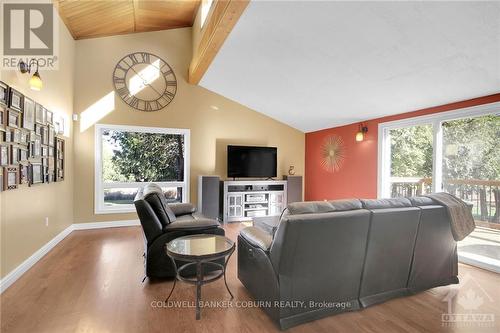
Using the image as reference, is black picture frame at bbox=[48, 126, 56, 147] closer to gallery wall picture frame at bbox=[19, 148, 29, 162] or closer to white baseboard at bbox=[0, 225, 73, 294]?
gallery wall picture frame at bbox=[19, 148, 29, 162]

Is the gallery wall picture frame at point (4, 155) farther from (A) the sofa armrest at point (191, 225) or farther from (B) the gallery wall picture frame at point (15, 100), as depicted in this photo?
(A) the sofa armrest at point (191, 225)

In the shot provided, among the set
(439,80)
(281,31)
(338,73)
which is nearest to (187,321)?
(281,31)

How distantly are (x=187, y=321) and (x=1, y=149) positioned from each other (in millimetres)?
2332

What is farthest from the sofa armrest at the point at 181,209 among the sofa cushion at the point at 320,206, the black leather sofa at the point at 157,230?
the sofa cushion at the point at 320,206

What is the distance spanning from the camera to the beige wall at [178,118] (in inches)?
188

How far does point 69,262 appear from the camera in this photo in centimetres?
321

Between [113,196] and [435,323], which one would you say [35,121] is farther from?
[435,323]

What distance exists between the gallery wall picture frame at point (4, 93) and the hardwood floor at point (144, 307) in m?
1.81

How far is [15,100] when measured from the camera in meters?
2.67

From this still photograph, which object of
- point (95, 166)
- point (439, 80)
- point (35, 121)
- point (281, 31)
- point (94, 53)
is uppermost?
point (94, 53)

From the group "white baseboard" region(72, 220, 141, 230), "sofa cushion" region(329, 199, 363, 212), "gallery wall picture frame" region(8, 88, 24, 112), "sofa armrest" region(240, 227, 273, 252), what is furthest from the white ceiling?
"white baseboard" region(72, 220, 141, 230)

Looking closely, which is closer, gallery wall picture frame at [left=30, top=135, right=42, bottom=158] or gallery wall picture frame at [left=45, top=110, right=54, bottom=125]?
gallery wall picture frame at [left=30, top=135, right=42, bottom=158]

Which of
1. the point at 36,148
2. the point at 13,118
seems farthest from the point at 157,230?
the point at 36,148

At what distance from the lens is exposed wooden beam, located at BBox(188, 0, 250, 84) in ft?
9.74
